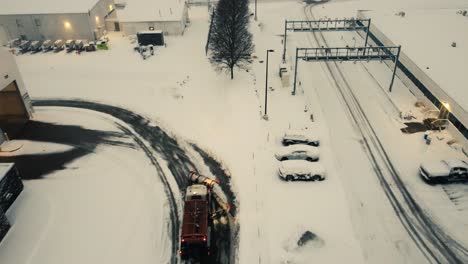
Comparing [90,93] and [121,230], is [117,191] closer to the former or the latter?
[121,230]

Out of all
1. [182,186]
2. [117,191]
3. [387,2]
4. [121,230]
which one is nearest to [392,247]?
[182,186]

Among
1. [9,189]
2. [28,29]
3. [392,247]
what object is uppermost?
[28,29]

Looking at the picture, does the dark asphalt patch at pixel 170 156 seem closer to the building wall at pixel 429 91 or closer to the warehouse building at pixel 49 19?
the warehouse building at pixel 49 19

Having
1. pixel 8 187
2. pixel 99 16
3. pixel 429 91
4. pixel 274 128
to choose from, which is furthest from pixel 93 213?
Answer: pixel 99 16

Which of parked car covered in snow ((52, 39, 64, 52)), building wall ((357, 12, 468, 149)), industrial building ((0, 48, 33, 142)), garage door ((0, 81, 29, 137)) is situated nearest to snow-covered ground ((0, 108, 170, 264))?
garage door ((0, 81, 29, 137))

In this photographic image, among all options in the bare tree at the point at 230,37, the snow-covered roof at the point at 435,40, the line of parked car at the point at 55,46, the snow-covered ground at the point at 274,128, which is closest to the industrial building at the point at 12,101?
the snow-covered ground at the point at 274,128
